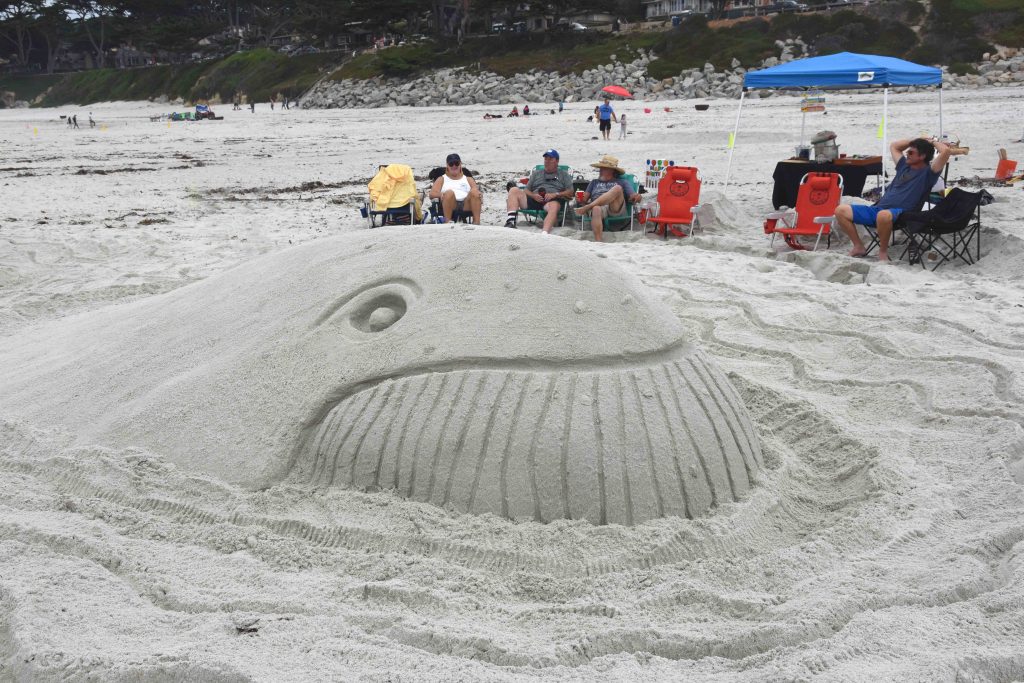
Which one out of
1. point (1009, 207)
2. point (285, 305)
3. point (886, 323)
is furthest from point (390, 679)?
point (1009, 207)

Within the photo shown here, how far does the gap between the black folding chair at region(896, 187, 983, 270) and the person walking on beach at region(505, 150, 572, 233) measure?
11.4 feet

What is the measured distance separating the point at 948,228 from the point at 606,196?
3236 millimetres

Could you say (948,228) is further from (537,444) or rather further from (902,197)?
(537,444)

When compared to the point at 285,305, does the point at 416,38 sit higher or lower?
higher

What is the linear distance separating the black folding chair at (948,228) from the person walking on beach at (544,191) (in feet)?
11.4

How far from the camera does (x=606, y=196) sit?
843cm

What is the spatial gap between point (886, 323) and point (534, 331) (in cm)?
332

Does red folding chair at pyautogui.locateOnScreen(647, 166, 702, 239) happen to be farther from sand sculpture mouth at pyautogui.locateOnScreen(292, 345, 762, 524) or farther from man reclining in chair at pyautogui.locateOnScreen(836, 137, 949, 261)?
sand sculpture mouth at pyautogui.locateOnScreen(292, 345, 762, 524)

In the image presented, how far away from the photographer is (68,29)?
64.5 m

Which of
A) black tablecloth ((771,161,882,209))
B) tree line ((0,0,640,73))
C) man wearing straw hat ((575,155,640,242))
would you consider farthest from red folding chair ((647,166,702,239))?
tree line ((0,0,640,73))

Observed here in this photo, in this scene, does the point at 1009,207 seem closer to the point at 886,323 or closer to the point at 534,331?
the point at 886,323

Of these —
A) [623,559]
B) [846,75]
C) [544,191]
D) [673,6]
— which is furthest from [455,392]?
[673,6]

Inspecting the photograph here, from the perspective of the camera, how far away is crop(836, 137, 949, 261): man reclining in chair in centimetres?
713

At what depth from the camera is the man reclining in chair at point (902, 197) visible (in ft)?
23.4
